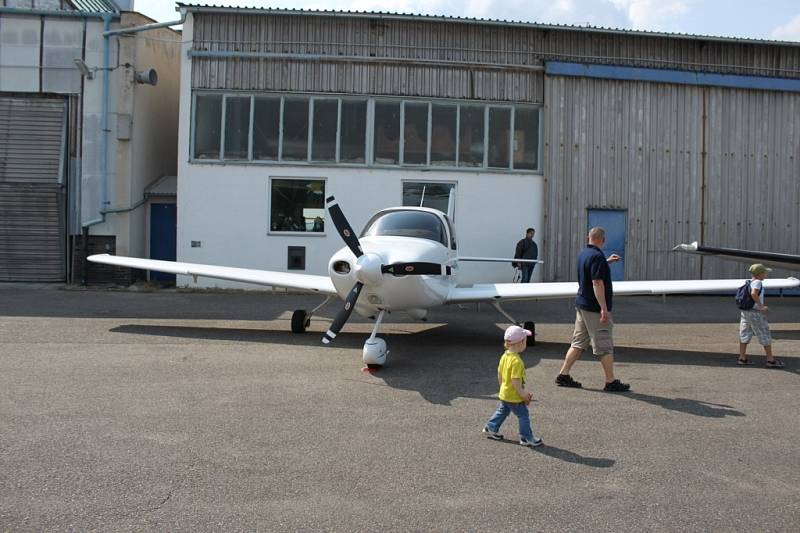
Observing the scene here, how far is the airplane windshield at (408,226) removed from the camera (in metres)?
9.52

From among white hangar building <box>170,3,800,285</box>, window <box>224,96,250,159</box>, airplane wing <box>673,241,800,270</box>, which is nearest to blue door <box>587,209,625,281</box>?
white hangar building <box>170,3,800,285</box>

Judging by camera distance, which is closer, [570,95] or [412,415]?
[412,415]

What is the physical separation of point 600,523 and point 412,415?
2479mm

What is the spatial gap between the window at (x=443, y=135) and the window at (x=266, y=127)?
416 cm

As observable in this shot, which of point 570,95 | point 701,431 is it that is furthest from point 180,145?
point 701,431

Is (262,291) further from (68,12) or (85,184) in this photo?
(68,12)

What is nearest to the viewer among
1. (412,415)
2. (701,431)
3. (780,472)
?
(780,472)

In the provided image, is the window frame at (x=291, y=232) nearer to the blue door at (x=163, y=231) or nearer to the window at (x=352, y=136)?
the window at (x=352, y=136)

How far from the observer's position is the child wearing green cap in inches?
345

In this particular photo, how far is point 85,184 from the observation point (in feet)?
61.3

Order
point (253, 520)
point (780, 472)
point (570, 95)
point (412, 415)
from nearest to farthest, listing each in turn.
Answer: point (253, 520) < point (780, 472) < point (412, 415) < point (570, 95)

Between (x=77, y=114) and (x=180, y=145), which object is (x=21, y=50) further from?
(x=180, y=145)

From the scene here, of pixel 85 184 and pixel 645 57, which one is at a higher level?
pixel 645 57

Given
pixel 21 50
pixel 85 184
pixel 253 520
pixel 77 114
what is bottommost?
pixel 253 520
